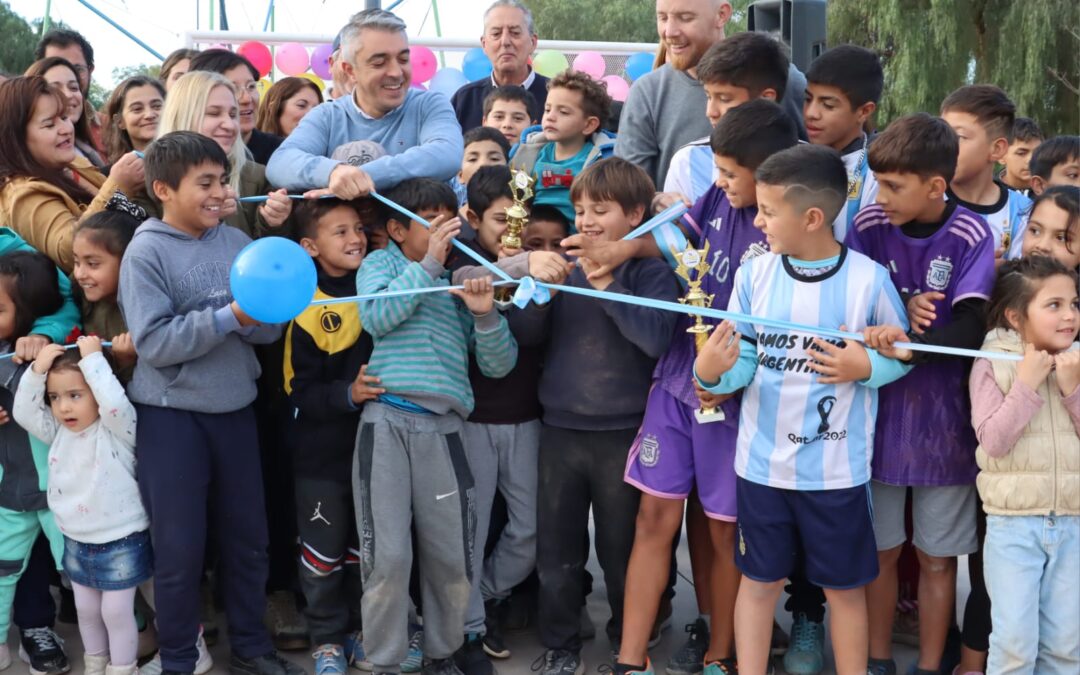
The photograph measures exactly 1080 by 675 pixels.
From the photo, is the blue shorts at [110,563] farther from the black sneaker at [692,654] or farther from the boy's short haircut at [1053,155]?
the boy's short haircut at [1053,155]

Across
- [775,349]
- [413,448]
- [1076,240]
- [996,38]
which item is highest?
[996,38]

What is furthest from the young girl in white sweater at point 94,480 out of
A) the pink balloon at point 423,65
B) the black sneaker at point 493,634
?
the pink balloon at point 423,65

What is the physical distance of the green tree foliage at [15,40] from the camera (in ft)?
86.8

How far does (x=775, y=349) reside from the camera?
333 centimetres

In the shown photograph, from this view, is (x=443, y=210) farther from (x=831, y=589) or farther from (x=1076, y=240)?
(x=1076, y=240)

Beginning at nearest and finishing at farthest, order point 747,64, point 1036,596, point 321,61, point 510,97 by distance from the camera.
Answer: point 1036,596 < point 747,64 < point 510,97 < point 321,61

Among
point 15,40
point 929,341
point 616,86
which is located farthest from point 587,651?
point 15,40

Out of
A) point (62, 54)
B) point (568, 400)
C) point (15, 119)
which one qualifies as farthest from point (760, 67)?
point (62, 54)

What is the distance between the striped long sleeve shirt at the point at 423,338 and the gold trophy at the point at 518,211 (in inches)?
10.3

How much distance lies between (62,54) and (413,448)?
406 cm

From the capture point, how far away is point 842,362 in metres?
3.20

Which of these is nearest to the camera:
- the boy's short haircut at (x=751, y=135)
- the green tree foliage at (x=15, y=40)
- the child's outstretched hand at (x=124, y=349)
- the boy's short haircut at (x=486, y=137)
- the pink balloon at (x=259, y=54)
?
the boy's short haircut at (x=751, y=135)

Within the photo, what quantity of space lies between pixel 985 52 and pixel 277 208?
1454cm

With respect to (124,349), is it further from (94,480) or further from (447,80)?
(447,80)
